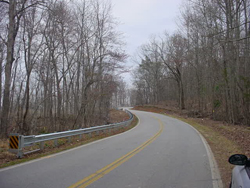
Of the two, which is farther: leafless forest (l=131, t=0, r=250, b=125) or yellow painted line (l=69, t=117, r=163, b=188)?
leafless forest (l=131, t=0, r=250, b=125)

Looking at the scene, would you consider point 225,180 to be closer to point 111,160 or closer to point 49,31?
point 111,160

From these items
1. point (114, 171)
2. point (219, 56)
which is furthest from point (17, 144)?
point (219, 56)

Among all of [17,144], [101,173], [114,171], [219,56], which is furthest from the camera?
[219,56]

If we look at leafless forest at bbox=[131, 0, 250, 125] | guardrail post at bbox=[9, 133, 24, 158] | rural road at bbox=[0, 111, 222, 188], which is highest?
leafless forest at bbox=[131, 0, 250, 125]

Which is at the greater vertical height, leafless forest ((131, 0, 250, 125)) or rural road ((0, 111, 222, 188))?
leafless forest ((131, 0, 250, 125))

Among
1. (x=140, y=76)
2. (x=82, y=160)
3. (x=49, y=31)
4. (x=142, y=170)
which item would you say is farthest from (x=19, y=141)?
(x=140, y=76)

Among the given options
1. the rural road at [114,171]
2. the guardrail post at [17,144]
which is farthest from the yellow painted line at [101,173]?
the guardrail post at [17,144]

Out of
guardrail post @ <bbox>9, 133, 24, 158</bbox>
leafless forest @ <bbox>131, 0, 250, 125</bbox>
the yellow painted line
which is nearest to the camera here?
the yellow painted line

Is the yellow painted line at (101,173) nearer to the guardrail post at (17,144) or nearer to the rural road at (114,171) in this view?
the rural road at (114,171)

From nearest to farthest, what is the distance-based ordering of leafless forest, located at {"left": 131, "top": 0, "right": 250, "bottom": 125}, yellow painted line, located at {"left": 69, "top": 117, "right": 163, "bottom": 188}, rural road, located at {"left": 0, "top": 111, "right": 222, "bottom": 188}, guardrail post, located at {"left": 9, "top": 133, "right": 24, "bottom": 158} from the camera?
yellow painted line, located at {"left": 69, "top": 117, "right": 163, "bottom": 188} < rural road, located at {"left": 0, "top": 111, "right": 222, "bottom": 188} < guardrail post, located at {"left": 9, "top": 133, "right": 24, "bottom": 158} < leafless forest, located at {"left": 131, "top": 0, "right": 250, "bottom": 125}

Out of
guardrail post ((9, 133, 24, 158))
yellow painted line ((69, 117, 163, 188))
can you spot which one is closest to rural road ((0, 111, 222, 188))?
yellow painted line ((69, 117, 163, 188))

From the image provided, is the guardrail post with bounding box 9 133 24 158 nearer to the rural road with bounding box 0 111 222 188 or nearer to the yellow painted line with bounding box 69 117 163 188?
the rural road with bounding box 0 111 222 188

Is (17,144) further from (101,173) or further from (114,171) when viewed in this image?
(114,171)

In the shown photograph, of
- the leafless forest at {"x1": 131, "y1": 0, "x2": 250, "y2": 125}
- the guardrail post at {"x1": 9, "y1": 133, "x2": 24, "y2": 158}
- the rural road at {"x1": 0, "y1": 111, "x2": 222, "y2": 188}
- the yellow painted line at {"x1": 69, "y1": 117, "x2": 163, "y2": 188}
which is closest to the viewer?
the yellow painted line at {"x1": 69, "y1": 117, "x2": 163, "y2": 188}
